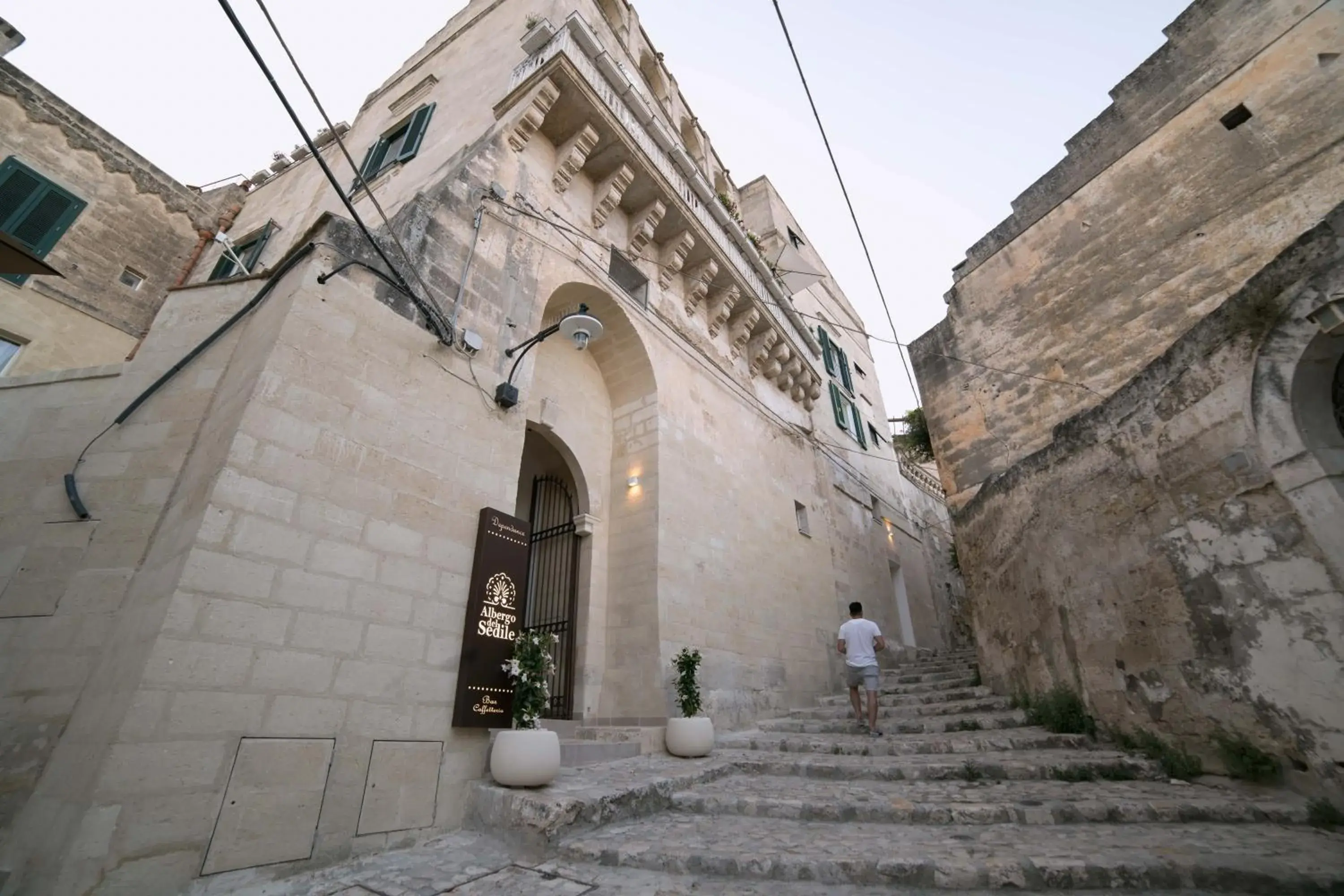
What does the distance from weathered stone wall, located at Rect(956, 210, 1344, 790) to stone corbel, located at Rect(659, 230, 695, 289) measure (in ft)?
20.6

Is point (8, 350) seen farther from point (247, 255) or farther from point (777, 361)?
point (777, 361)

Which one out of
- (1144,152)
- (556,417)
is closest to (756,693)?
(556,417)

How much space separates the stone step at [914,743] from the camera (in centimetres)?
475

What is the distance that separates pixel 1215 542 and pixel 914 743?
3.05 metres

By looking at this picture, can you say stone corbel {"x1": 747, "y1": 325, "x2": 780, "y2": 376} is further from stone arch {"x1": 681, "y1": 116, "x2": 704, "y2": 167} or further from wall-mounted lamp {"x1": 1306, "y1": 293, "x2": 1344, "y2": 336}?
wall-mounted lamp {"x1": 1306, "y1": 293, "x2": 1344, "y2": 336}

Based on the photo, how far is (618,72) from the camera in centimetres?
777

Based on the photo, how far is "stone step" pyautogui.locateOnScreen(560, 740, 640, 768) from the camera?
16.4 ft

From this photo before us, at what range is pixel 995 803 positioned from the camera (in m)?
3.45

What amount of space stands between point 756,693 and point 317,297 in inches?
277

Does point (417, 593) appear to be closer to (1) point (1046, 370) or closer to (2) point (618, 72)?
(2) point (618, 72)

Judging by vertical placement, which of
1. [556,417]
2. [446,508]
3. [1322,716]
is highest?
[556,417]

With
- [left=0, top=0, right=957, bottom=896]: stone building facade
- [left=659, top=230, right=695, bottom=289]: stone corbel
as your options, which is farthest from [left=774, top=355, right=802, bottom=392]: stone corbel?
[left=659, top=230, right=695, bottom=289]: stone corbel

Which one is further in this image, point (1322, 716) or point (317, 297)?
point (317, 297)

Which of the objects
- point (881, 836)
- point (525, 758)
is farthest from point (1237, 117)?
point (525, 758)
